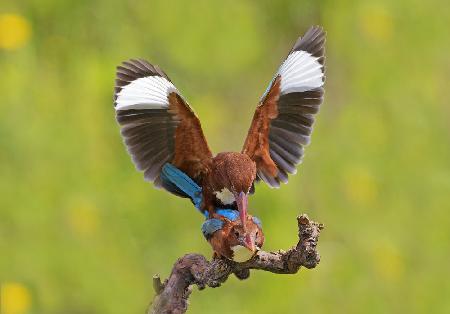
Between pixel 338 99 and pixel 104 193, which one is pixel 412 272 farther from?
pixel 104 193

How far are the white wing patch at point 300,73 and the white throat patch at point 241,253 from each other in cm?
42

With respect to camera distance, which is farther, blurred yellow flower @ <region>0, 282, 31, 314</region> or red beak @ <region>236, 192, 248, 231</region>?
blurred yellow flower @ <region>0, 282, 31, 314</region>

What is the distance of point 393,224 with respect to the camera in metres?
3.49

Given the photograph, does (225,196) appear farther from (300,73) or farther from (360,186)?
(360,186)

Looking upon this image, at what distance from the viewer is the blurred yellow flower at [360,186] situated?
3479mm

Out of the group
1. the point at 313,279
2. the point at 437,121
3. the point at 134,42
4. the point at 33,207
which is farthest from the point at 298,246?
the point at 437,121

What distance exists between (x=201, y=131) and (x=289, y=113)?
207mm

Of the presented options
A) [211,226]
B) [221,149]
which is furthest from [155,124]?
[221,149]

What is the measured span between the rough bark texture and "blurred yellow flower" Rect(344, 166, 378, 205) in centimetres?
192

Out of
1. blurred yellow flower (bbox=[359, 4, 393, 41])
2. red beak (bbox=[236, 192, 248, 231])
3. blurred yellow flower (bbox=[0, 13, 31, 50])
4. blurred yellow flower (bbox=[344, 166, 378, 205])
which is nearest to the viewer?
red beak (bbox=[236, 192, 248, 231])

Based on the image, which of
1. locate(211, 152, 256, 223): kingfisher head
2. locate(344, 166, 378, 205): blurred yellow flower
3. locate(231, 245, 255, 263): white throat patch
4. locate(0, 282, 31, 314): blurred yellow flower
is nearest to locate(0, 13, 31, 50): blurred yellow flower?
locate(0, 282, 31, 314): blurred yellow flower

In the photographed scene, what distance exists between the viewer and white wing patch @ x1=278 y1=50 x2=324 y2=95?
186 centimetres

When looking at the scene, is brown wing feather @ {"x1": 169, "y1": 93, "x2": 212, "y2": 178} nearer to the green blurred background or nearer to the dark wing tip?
the dark wing tip

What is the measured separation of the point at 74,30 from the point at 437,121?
51.6 inches
